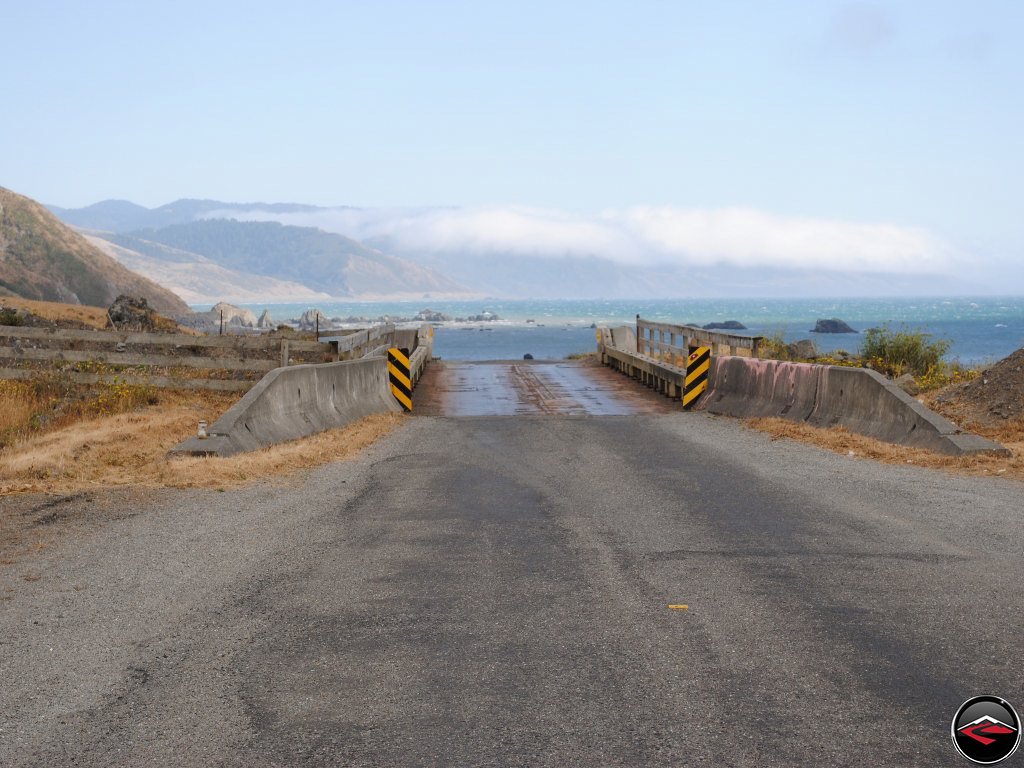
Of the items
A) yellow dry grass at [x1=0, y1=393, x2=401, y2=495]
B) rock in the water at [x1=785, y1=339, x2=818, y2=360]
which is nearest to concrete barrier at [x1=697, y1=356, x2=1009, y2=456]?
yellow dry grass at [x1=0, y1=393, x2=401, y2=495]

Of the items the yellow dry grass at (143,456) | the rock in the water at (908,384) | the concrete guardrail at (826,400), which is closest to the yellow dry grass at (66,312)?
the yellow dry grass at (143,456)

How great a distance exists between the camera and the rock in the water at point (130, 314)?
37.3 metres

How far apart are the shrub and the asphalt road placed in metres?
15.1

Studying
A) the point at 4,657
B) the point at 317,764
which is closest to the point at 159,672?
the point at 4,657

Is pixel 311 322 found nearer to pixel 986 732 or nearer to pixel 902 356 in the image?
pixel 902 356

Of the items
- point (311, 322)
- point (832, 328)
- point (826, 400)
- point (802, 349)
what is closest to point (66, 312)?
point (802, 349)

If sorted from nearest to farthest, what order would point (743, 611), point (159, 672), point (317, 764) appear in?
1. point (317, 764)
2. point (159, 672)
3. point (743, 611)

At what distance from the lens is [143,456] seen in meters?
13.4

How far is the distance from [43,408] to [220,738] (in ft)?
52.2

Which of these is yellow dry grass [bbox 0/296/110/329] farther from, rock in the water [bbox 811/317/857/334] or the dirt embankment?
rock in the water [bbox 811/317/857/334]

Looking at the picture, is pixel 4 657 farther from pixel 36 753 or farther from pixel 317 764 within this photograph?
pixel 317 764

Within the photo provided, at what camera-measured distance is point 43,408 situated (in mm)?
19047

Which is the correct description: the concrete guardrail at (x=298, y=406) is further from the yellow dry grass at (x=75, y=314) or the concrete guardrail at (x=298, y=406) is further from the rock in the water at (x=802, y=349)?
the yellow dry grass at (x=75, y=314)

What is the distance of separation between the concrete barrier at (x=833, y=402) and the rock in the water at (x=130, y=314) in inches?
894
